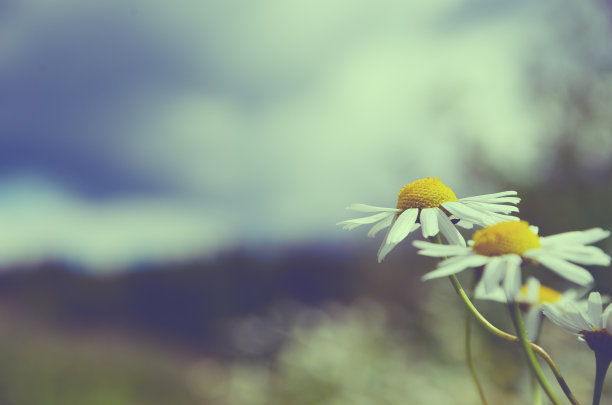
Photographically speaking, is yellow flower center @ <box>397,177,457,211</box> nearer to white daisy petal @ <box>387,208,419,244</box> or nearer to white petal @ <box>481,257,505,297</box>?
white daisy petal @ <box>387,208,419,244</box>

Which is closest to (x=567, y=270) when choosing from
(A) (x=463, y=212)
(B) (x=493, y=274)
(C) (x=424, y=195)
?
(B) (x=493, y=274)

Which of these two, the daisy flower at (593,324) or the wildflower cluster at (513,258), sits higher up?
the wildflower cluster at (513,258)

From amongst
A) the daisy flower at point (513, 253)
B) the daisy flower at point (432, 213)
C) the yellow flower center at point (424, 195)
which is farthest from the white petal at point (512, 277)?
the yellow flower center at point (424, 195)

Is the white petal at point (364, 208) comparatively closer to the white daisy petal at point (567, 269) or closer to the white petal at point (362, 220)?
the white petal at point (362, 220)

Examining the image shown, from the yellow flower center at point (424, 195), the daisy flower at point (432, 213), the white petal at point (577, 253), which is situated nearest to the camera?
the white petal at point (577, 253)

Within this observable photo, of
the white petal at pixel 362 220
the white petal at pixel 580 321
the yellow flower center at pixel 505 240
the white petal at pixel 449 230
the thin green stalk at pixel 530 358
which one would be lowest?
the thin green stalk at pixel 530 358

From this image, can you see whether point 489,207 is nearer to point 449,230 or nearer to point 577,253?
point 449,230

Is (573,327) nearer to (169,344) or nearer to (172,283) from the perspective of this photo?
(169,344)
